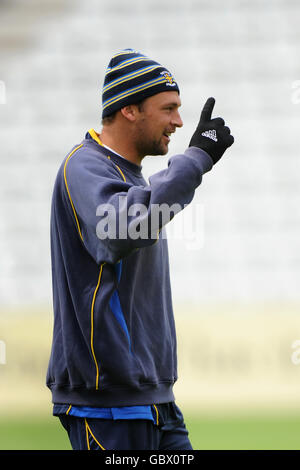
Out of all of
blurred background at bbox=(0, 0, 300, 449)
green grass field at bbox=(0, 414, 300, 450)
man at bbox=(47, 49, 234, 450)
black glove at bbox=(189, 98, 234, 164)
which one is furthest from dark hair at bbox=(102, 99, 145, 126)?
blurred background at bbox=(0, 0, 300, 449)

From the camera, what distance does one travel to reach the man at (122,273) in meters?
1.22

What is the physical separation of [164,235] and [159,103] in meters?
0.24

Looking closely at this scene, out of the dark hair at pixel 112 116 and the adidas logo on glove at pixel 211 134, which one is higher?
the dark hair at pixel 112 116

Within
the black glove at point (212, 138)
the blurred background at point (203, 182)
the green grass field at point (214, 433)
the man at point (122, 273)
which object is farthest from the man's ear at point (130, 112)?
the blurred background at point (203, 182)

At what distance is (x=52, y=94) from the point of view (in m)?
3.92

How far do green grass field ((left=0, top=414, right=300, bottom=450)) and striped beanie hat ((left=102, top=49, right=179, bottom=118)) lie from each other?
1761mm

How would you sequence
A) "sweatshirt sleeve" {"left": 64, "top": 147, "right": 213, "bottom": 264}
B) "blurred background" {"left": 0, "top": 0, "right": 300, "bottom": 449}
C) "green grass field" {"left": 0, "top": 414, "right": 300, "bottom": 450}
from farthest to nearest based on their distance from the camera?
"blurred background" {"left": 0, "top": 0, "right": 300, "bottom": 449} < "green grass field" {"left": 0, "top": 414, "right": 300, "bottom": 450} < "sweatshirt sleeve" {"left": 64, "top": 147, "right": 213, "bottom": 264}

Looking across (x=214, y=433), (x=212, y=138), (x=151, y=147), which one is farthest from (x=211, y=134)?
(x=214, y=433)

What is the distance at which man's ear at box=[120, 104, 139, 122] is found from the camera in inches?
54.6

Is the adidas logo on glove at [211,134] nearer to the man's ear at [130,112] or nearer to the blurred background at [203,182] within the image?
the man's ear at [130,112]

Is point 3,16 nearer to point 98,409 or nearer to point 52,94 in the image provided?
point 52,94

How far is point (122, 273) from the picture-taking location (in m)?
1.29

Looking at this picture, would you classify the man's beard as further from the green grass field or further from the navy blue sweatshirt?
the green grass field
